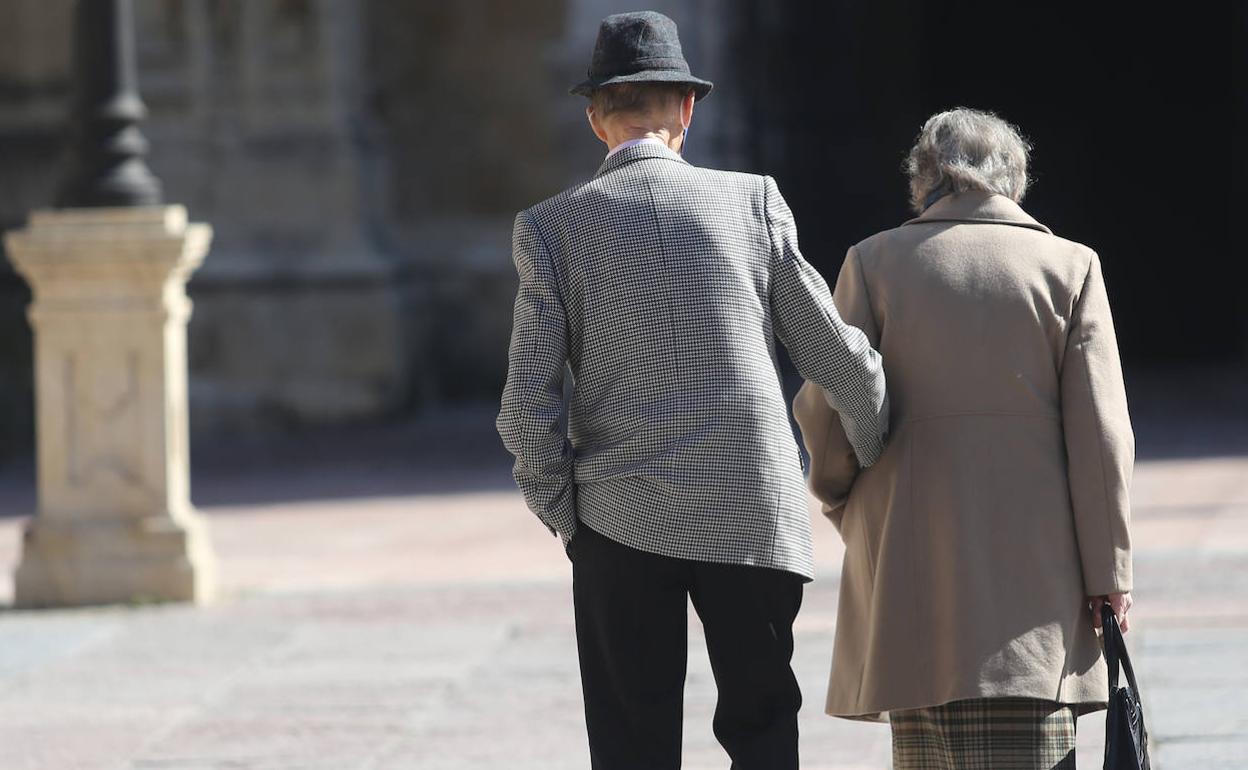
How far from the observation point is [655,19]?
11.6 feet

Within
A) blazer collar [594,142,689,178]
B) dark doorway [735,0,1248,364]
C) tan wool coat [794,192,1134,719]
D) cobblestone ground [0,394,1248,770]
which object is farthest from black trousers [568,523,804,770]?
dark doorway [735,0,1248,364]

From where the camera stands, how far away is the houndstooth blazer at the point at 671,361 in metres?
3.42

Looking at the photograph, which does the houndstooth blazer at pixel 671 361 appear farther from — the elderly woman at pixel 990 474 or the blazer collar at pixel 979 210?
the blazer collar at pixel 979 210

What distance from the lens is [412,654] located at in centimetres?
682

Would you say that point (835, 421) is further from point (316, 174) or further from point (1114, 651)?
point (316, 174)

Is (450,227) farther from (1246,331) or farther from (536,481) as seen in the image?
(536,481)

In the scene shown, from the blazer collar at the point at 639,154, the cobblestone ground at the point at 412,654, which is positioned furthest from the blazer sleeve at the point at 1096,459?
the cobblestone ground at the point at 412,654

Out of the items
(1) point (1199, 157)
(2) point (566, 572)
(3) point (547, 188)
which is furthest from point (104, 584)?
(1) point (1199, 157)

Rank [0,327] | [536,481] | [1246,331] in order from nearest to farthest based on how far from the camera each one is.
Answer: [536,481] < [0,327] < [1246,331]

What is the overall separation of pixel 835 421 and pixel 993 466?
0.32 meters

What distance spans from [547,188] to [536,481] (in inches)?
480

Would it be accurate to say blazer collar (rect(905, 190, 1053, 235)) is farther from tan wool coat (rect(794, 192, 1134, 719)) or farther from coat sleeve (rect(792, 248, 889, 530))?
coat sleeve (rect(792, 248, 889, 530))

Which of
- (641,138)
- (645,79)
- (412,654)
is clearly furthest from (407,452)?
(645,79)

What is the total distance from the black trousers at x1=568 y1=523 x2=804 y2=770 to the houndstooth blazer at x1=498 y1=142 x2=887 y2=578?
0.06m
